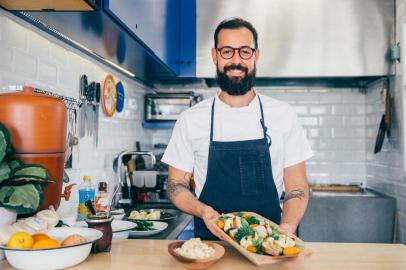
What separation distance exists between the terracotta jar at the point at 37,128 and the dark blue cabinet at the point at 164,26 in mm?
527

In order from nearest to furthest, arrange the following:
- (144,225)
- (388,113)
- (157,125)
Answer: (144,225) → (388,113) → (157,125)

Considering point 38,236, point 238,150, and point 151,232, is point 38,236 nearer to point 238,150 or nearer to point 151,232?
point 151,232

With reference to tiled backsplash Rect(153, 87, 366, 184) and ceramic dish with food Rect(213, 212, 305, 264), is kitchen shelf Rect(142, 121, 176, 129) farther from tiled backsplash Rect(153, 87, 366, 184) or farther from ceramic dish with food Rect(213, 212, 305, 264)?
ceramic dish with food Rect(213, 212, 305, 264)

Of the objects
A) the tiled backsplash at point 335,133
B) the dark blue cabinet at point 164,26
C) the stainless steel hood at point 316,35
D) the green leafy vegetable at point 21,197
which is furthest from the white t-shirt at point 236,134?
the tiled backsplash at point 335,133

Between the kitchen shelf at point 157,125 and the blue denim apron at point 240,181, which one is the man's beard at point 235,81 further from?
the kitchen shelf at point 157,125

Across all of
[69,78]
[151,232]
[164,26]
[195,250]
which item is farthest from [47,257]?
[164,26]

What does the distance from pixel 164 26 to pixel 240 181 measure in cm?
146

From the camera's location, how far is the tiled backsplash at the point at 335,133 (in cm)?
416

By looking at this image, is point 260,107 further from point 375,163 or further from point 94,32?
point 375,163

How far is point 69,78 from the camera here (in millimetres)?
2537

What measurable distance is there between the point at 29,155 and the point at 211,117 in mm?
1017

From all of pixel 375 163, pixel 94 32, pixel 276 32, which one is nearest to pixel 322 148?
pixel 375 163

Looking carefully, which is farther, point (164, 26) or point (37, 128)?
point (164, 26)

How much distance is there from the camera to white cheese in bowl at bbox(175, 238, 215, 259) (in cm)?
141
